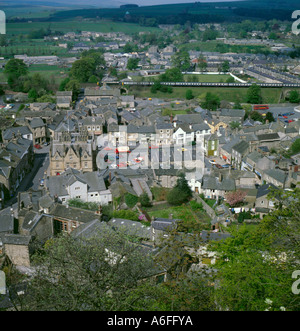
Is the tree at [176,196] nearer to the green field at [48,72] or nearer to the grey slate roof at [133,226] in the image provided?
the grey slate roof at [133,226]

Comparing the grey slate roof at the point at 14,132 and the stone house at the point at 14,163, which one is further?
the grey slate roof at the point at 14,132

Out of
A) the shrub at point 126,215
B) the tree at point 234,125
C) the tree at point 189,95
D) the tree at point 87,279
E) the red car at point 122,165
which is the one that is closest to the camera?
the tree at point 87,279

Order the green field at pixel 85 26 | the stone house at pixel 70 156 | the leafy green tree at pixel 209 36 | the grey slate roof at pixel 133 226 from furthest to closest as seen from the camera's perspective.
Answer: the leafy green tree at pixel 209 36 → the green field at pixel 85 26 → the stone house at pixel 70 156 → the grey slate roof at pixel 133 226

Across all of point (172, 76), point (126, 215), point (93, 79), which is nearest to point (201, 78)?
point (172, 76)

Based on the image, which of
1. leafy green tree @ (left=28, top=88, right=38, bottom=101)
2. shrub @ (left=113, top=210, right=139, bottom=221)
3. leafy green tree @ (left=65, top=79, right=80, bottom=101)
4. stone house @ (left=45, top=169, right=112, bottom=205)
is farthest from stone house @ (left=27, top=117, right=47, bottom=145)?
shrub @ (left=113, top=210, right=139, bottom=221)

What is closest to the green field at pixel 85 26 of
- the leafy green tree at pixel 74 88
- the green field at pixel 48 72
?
the green field at pixel 48 72

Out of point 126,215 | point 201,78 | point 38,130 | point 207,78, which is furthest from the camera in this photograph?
point 207,78

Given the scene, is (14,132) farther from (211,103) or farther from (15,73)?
(15,73)
